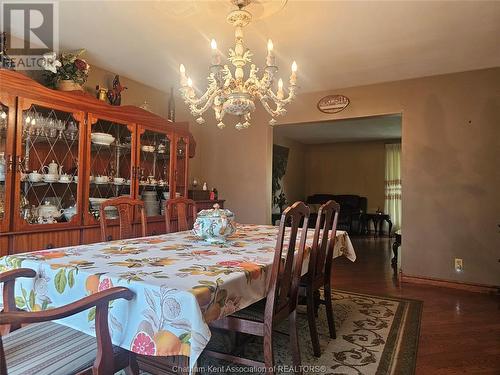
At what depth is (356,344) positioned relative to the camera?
6.88 feet

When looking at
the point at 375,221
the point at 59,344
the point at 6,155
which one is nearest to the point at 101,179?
the point at 6,155

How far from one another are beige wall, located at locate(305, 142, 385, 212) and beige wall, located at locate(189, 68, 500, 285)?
4405 mm

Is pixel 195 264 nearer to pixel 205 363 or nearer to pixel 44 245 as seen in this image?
pixel 205 363

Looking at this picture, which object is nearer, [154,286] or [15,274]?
[154,286]

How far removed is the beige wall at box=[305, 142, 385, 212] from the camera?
798cm

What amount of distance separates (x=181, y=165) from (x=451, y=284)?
3.32m

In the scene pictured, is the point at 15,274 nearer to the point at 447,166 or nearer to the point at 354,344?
the point at 354,344

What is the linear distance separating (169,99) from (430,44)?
3.07 metres

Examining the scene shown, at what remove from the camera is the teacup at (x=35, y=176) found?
2.49 meters

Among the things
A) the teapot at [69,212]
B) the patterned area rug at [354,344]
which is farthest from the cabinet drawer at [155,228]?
the patterned area rug at [354,344]

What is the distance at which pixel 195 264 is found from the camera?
1396mm

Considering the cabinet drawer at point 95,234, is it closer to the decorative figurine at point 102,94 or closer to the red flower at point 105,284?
the decorative figurine at point 102,94

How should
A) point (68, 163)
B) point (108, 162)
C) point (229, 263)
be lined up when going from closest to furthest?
point (229, 263)
point (68, 163)
point (108, 162)

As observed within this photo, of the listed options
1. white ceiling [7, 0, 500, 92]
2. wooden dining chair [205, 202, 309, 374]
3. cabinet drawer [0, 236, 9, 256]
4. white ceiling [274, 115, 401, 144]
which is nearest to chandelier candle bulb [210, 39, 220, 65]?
white ceiling [7, 0, 500, 92]
